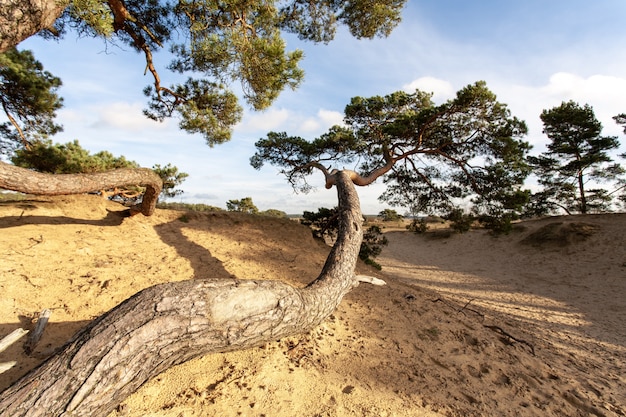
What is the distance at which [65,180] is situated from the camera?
3990 millimetres

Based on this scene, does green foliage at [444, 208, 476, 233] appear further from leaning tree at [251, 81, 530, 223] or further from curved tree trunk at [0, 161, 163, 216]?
curved tree trunk at [0, 161, 163, 216]

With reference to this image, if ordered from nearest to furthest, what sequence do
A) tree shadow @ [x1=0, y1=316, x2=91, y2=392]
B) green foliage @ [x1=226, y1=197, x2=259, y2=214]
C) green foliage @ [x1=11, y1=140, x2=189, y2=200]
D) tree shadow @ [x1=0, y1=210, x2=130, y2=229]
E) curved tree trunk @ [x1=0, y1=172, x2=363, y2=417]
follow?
curved tree trunk @ [x1=0, y1=172, x2=363, y2=417]
tree shadow @ [x1=0, y1=316, x2=91, y2=392]
tree shadow @ [x1=0, y1=210, x2=130, y2=229]
green foliage @ [x1=11, y1=140, x2=189, y2=200]
green foliage @ [x1=226, y1=197, x2=259, y2=214]

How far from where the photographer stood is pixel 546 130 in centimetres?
1880

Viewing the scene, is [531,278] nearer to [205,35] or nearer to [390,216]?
[390,216]

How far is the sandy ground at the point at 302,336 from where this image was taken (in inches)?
103

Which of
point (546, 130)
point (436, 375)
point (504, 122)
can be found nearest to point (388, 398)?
point (436, 375)

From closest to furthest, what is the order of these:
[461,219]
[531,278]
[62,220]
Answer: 1. [62,220]
2. [461,219]
3. [531,278]

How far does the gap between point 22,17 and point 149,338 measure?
16.1ft

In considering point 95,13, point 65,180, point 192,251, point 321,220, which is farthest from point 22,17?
point 321,220

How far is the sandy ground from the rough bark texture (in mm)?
3284

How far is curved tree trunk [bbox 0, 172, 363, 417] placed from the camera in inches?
67.2

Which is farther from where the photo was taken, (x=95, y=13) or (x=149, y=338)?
(x=95, y=13)

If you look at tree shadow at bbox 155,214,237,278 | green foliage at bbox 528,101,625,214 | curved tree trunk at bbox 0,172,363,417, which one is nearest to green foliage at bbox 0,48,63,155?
tree shadow at bbox 155,214,237,278

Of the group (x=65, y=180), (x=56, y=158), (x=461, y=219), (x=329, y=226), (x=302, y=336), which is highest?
(x=56, y=158)
